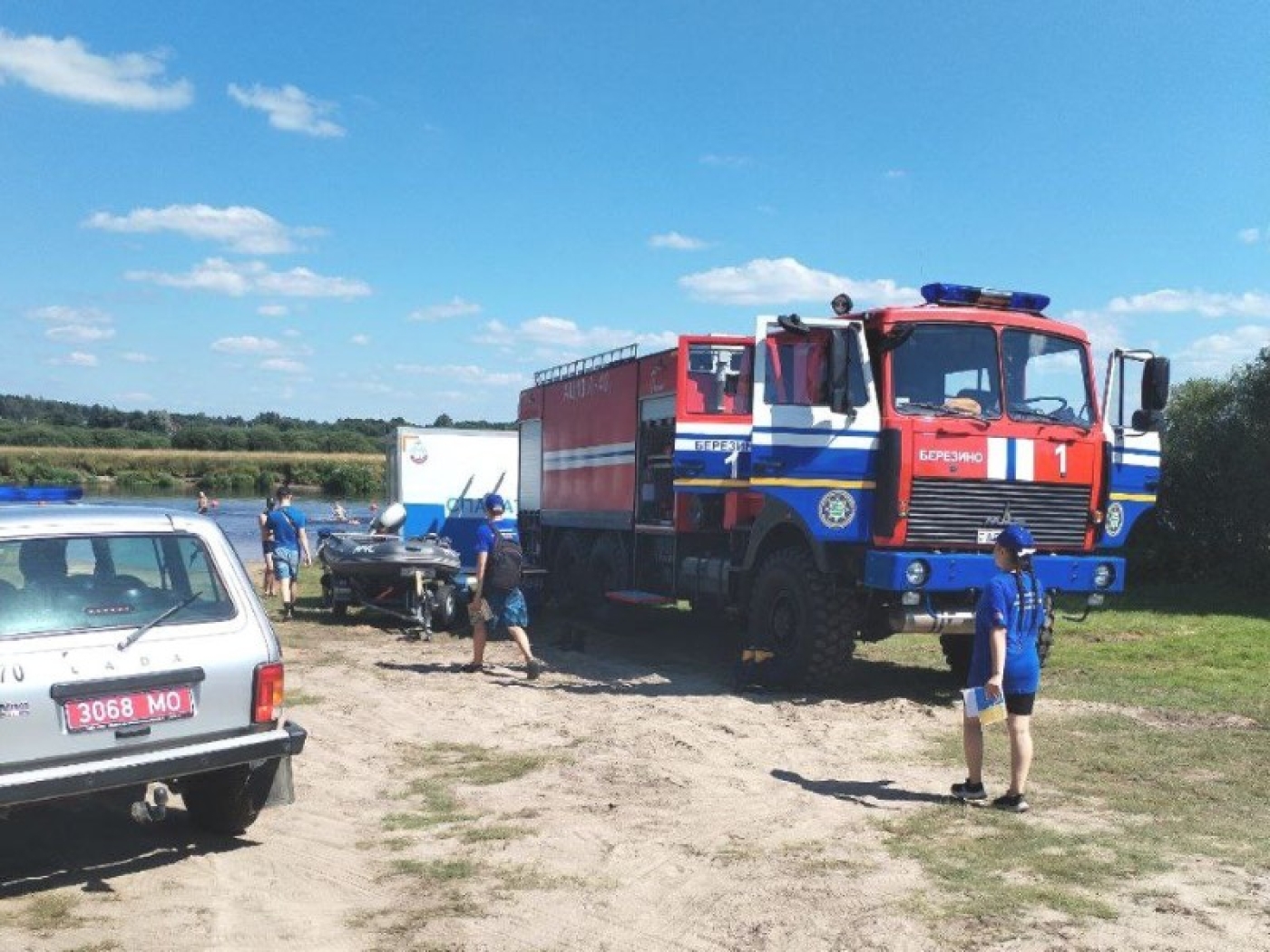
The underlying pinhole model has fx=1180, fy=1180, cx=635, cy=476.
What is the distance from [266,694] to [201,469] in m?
79.2

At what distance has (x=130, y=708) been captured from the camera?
5.07 metres

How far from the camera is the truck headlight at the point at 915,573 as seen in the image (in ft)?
31.0

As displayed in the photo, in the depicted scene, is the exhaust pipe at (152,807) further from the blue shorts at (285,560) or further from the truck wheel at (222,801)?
the blue shorts at (285,560)

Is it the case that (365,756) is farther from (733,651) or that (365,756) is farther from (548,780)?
(733,651)

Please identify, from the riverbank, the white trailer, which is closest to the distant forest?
the riverbank

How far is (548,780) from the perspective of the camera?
7406 mm

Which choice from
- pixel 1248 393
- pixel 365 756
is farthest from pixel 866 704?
pixel 1248 393

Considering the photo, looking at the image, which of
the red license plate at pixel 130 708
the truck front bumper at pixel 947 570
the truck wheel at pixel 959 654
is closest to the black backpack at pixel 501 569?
the truck front bumper at pixel 947 570

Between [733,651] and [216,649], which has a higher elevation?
[216,649]

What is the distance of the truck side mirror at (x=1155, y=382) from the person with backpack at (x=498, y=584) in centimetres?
595

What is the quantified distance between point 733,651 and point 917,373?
4759mm

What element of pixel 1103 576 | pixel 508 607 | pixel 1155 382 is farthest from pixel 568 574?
pixel 1155 382

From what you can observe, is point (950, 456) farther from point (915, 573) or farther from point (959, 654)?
point (959, 654)

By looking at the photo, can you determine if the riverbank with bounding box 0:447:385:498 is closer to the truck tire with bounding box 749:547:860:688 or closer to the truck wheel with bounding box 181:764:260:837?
the truck tire with bounding box 749:547:860:688
